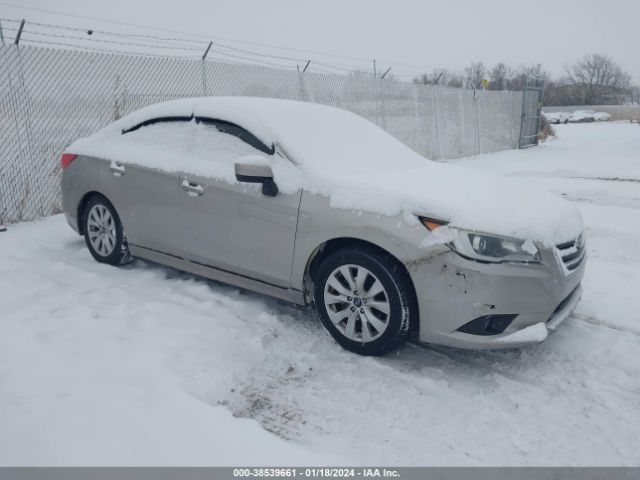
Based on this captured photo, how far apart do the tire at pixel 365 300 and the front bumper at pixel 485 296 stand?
0.36 ft

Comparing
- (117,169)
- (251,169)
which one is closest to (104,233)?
(117,169)

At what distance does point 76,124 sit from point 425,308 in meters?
5.99

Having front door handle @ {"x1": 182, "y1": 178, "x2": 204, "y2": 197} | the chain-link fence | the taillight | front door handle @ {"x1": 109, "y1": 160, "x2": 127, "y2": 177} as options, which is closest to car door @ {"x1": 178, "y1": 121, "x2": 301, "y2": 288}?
front door handle @ {"x1": 182, "y1": 178, "x2": 204, "y2": 197}

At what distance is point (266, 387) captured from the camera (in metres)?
2.94

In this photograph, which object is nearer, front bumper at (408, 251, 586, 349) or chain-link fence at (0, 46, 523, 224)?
front bumper at (408, 251, 586, 349)

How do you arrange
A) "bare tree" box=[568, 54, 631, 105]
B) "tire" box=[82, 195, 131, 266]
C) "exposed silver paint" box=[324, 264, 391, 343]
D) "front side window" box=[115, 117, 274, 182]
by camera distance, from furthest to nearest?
"bare tree" box=[568, 54, 631, 105] → "tire" box=[82, 195, 131, 266] → "front side window" box=[115, 117, 274, 182] → "exposed silver paint" box=[324, 264, 391, 343]

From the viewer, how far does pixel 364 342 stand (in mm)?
3270

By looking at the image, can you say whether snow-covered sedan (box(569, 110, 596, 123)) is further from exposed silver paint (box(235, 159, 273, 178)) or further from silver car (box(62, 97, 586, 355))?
exposed silver paint (box(235, 159, 273, 178))

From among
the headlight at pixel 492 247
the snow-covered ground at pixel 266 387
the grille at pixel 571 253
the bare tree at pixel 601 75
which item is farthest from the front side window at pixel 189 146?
the bare tree at pixel 601 75

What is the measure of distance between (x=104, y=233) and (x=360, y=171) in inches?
101

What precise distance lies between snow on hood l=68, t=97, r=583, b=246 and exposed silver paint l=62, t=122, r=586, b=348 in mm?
104

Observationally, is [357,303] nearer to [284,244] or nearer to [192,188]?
[284,244]

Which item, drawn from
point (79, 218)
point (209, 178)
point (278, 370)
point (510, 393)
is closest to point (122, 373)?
point (278, 370)

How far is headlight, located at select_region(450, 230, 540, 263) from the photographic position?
2.88 m
